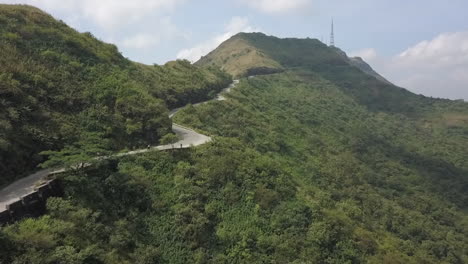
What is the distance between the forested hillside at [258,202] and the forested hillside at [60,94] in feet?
12.7

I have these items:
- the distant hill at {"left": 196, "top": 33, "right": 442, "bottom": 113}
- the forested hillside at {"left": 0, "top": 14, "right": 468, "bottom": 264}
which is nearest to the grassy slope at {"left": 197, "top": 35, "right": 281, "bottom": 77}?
the distant hill at {"left": 196, "top": 33, "right": 442, "bottom": 113}

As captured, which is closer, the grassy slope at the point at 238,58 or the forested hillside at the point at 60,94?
the forested hillside at the point at 60,94

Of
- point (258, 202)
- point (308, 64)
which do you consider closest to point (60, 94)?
point (258, 202)

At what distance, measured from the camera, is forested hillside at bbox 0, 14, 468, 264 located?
20578mm

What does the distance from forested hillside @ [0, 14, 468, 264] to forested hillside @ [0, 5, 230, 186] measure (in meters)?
3.86

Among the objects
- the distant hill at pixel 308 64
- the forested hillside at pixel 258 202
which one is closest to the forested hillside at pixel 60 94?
the forested hillside at pixel 258 202

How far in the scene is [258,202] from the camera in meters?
27.7

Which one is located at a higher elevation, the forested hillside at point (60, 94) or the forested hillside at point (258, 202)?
the forested hillside at point (60, 94)

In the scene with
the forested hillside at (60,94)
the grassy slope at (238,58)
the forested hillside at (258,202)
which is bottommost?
the forested hillside at (258,202)

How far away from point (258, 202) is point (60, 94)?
1873 centimetres

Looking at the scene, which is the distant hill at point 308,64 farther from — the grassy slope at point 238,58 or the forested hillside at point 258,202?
the forested hillside at point 258,202

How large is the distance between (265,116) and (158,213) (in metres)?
40.8

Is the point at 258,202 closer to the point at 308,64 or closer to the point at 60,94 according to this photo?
the point at 60,94

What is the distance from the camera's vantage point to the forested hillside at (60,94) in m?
24.9
